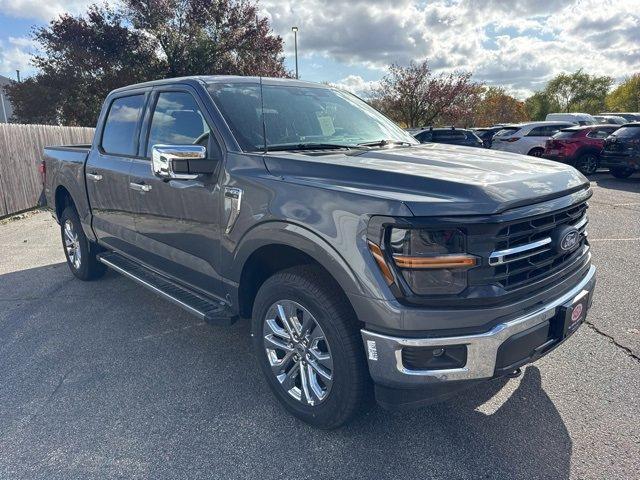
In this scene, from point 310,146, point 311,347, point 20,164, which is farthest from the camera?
point 20,164

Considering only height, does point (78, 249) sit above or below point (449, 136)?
below

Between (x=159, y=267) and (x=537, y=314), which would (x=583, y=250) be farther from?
(x=159, y=267)

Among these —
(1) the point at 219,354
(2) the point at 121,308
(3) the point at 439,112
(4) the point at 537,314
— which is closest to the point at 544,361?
(4) the point at 537,314

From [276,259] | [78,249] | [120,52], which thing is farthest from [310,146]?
[120,52]

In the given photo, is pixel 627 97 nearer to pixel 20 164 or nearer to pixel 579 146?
pixel 579 146

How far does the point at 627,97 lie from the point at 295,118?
60.2 meters

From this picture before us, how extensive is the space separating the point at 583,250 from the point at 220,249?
2.27m

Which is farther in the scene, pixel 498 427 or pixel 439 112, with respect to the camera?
pixel 439 112

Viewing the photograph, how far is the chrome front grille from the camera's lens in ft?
7.00

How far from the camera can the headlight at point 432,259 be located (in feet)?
6.75

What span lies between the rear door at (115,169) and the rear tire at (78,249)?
1.76 feet

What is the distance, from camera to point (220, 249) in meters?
3.05

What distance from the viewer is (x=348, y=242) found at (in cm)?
222

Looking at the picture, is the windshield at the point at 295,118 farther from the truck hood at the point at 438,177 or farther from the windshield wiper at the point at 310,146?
the truck hood at the point at 438,177
